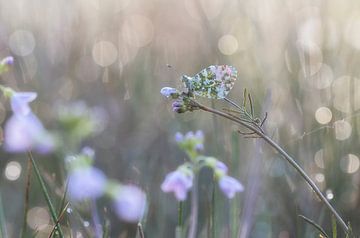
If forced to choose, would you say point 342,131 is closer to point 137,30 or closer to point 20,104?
point 20,104

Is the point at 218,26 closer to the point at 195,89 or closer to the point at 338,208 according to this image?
the point at 338,208

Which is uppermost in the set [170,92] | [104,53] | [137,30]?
[137,30]

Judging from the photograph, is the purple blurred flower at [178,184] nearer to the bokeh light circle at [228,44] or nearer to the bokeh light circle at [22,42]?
the bokeh light circle at [228,44]

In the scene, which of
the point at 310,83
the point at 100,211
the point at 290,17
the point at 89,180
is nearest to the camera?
the point at 89,180

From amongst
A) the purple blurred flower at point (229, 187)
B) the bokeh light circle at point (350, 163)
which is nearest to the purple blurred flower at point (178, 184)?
the purple blurred flower at point (229, 187)

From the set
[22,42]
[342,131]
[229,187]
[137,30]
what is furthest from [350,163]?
[137,30]

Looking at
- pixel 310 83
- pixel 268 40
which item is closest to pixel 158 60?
pixel 268 40

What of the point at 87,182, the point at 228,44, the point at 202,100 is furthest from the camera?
the point at 228,44

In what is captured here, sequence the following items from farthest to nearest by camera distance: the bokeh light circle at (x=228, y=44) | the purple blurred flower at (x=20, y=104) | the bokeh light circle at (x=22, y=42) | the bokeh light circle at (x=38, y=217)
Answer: the bokeh light circle at (x=22, y=42) → the bokeh light circle at (x=228, y=44) → the bokeh light circle at (x=38, y=217) → the purple blurred flower at (x=20, y=104)
